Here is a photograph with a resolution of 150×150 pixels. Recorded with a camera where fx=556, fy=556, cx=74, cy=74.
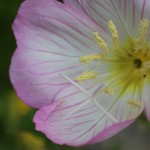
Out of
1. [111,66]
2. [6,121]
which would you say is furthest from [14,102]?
[111,66]

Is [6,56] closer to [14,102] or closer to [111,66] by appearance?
[14,102]

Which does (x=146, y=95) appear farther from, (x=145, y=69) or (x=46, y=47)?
(x=46, y=47)

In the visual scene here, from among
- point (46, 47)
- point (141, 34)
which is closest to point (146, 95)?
A: point (141, 34)

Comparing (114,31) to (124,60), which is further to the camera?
(124,60)

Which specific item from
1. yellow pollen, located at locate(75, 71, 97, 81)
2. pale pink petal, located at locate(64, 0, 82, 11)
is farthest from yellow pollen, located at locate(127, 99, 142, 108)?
pale pink petal, located at locate(64, 0, 82, 11)

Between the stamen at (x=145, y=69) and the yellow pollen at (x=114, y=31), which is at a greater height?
the yellow pollen at (x=114, y=31)

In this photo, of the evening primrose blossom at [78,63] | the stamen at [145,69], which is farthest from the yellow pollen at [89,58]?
the stamen at [145,69]

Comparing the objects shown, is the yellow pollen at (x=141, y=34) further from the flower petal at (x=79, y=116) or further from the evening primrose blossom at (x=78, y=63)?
the flower petal at (x=79, y=116)
